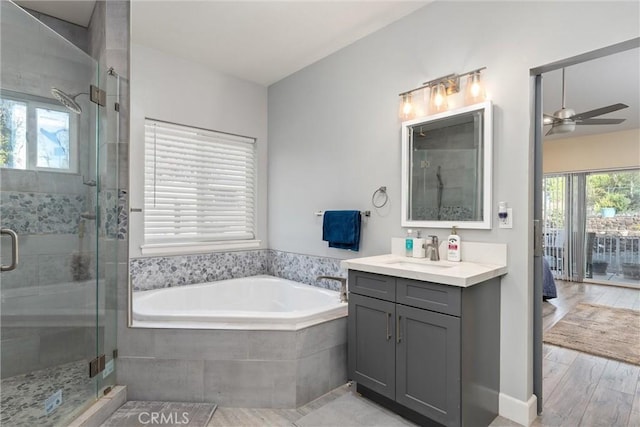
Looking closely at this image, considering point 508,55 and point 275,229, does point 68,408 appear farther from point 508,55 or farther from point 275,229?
point 508,55

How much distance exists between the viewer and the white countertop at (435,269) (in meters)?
1.69

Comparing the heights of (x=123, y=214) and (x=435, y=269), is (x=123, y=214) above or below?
above

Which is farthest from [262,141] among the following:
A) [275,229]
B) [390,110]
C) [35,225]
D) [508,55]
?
[508,55]

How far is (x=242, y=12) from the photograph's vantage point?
248 centimetres

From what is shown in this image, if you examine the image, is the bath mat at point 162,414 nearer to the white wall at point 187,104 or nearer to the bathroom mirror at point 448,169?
the white wall at point 187,104

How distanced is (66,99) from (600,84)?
4.88 meters

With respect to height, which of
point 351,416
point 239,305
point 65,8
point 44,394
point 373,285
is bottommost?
point 351,416

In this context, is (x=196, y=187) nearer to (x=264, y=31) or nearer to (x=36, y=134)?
(x=36, y=134)

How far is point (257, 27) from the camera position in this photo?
267 cm

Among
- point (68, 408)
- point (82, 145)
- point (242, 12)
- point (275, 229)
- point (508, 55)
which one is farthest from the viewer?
point (275, 229)

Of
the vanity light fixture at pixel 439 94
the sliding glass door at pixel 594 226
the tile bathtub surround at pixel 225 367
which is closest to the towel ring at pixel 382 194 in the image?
the vanity light fixture at pixel 439 94

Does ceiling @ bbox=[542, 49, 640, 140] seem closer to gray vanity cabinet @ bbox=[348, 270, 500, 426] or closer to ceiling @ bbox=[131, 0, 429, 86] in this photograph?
ceiling @ bbox=[131, 0, 429, 86]

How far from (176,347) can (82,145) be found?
1.40 meters

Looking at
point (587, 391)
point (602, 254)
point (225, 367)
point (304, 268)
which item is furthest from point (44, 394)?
point (602, 254)
